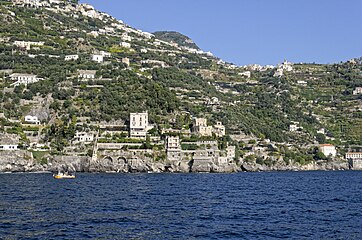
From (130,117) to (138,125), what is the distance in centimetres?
253

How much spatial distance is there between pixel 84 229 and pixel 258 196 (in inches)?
1146

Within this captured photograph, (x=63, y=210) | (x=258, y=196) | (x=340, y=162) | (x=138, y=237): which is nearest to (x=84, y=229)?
(x=138, y=237)

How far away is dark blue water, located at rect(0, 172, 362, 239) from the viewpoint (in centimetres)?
3541

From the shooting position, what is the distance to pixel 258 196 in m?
61.3

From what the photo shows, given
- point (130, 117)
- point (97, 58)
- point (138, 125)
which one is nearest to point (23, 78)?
point (97, 58)

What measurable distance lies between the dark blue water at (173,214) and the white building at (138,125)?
180 feet

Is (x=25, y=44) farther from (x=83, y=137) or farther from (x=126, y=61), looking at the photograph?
(x=83, y=137)

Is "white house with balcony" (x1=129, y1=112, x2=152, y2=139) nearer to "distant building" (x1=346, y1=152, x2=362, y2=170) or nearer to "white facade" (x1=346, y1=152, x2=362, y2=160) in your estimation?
"distant building" (x1=346, y1=152, x2=362, y2=170)

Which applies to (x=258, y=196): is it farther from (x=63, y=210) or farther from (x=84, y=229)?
(x=84, y=229)

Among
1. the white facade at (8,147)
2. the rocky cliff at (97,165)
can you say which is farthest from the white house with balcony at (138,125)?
the white facade at (8,147)

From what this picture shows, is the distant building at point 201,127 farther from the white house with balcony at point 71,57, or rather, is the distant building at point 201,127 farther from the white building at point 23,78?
the white house with balcony at point 71,57

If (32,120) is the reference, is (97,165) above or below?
below

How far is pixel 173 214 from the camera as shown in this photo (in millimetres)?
44000

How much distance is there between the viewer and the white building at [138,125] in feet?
393
